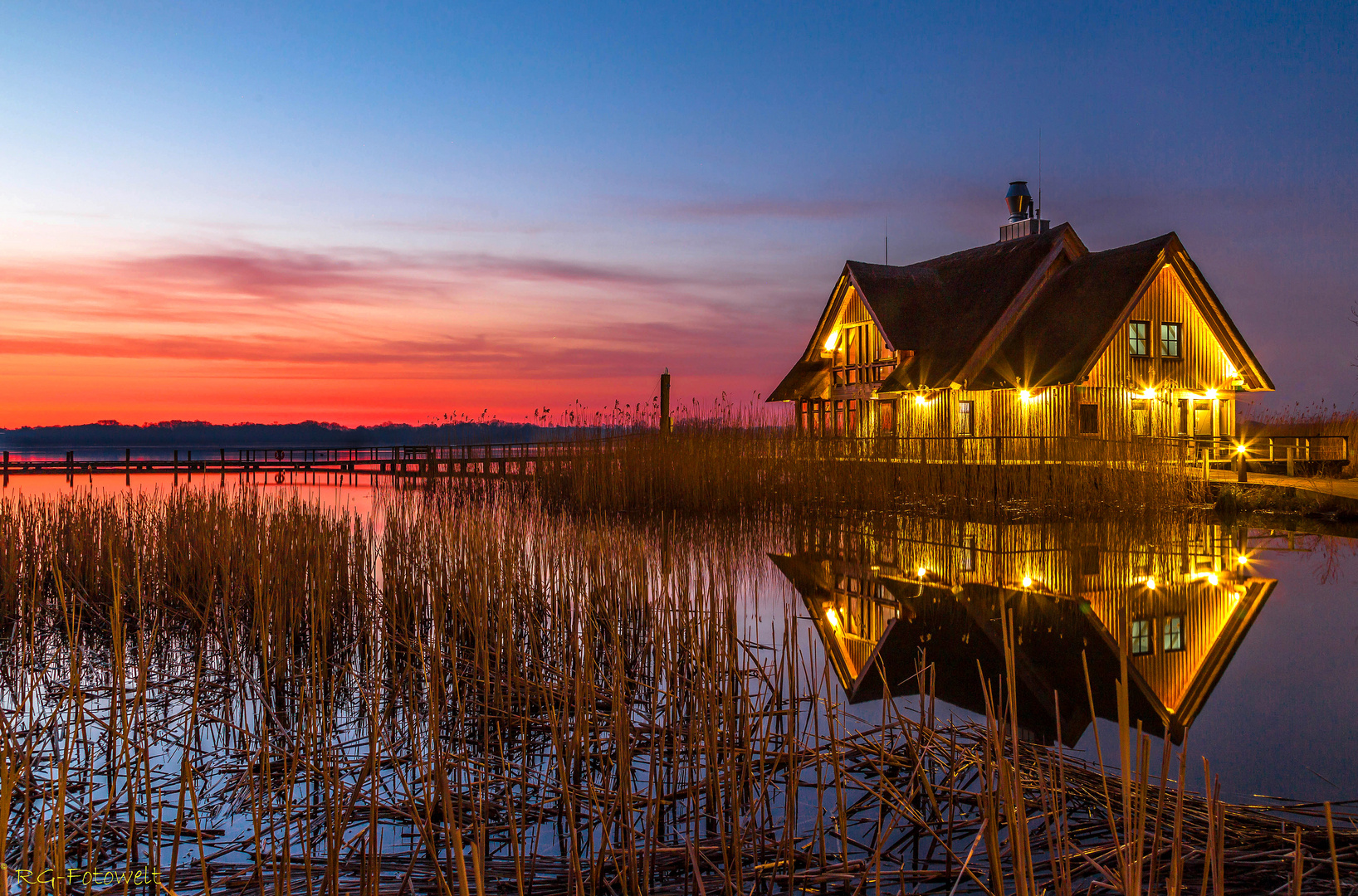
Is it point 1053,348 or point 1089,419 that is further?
point 1053,348

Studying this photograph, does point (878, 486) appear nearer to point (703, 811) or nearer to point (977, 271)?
point (703, 811)

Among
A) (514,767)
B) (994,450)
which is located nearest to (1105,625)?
(514,767)

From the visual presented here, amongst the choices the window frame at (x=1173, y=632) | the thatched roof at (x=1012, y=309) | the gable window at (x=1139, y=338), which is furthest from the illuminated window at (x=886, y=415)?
the window frame at (x=1173, y=632)

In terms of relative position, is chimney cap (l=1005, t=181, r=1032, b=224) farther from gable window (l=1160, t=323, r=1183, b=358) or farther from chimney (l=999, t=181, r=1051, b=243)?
gable window (l=1160, t=323, r=1183, b=358)

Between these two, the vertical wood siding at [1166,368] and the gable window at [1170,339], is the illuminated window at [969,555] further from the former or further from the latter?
the gable window at [1170,339]

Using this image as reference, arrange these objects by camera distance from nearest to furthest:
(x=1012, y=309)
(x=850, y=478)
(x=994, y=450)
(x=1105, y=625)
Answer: (x=1105, y=625) < (x=850, y=478) < (x=994, y=450) < (x=1012, y=309)

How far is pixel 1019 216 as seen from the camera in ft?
91.3

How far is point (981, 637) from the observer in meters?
6.60

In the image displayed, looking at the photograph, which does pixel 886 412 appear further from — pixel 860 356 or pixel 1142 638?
pixel 1142 638

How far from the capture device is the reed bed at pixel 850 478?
43.5ft

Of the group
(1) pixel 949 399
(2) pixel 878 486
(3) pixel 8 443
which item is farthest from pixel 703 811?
(3) pixel 8 443

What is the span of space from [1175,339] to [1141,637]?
1706cm

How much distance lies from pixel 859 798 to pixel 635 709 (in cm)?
128

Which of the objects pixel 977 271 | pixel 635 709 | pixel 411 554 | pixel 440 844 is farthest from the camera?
→ pixel 977 271
